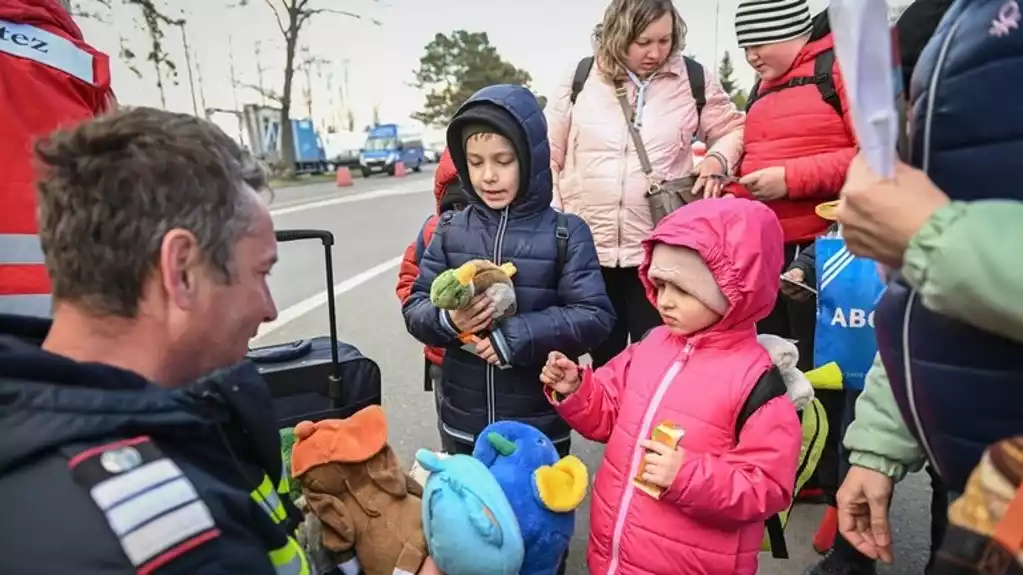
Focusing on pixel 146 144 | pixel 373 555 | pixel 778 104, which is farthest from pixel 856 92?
pixel 778 104

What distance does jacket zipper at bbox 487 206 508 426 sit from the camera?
2.62m

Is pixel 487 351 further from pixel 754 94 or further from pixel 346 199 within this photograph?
pixel 346 199

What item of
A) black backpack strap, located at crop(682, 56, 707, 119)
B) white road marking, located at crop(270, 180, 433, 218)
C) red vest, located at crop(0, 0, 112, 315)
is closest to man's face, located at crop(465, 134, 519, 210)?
black backpack strap, located at crop(682, 56, 707, 119)

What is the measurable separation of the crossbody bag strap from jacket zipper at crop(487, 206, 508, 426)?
70 centimetres

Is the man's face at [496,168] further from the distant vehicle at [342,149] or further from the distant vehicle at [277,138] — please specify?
the distant vehicle at [342,149]

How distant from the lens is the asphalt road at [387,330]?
295 cm

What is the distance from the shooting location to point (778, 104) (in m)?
2.88

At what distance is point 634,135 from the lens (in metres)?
3.02

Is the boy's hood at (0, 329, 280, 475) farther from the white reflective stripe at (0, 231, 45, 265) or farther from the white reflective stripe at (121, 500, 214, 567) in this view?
the white reflective stripe at (0, 231, 45, 265)

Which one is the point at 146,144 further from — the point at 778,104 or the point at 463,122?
the point at 778,104

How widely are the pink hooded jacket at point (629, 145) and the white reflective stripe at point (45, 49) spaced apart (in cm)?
181

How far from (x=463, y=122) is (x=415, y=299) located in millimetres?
647

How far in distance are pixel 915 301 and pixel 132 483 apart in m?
1.19

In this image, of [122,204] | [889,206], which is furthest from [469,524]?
[889,206]
